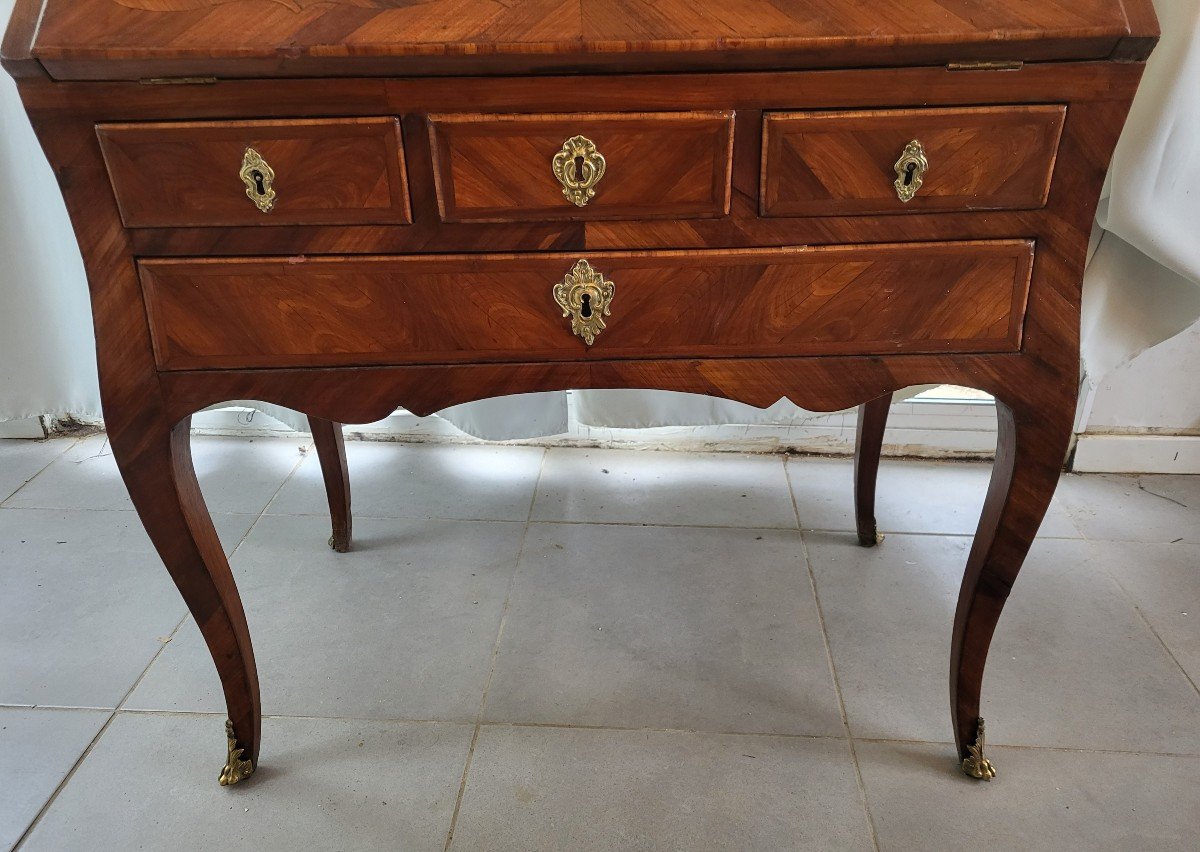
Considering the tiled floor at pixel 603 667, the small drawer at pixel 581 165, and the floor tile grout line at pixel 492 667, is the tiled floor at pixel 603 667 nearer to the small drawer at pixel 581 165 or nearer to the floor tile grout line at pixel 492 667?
the floor tile grout line at pixel 492 667

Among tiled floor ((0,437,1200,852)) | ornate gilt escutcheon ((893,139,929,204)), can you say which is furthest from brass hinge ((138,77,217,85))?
tiled floor ((0,437,1200,852))

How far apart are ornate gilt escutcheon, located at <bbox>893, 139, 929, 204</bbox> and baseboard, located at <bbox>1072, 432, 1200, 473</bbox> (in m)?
1.19

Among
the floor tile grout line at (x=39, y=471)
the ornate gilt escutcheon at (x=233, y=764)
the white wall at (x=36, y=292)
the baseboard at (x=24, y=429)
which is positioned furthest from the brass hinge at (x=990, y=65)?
the baseboard at (x=24, y=429)

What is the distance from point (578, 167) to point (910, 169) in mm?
286

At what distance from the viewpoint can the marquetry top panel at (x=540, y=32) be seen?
710 millimetres

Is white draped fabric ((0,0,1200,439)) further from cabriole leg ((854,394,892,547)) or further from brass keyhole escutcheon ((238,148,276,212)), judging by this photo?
brass keyhole escutcheon ((238,148,276,212))

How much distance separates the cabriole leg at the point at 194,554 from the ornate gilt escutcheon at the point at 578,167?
0.46 meters

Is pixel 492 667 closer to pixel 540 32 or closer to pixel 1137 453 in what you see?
pixel 540 32

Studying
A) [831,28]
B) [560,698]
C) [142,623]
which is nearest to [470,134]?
[831,28]

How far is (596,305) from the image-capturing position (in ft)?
2.71

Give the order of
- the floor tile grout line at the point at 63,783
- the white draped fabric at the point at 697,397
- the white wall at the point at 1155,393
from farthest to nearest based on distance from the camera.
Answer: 1. the white wall at the point at 1155,393
2. the white draped fabric at the point at 697,397
3. the floor tile grout line at the point at 63,783

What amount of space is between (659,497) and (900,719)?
2.10ft

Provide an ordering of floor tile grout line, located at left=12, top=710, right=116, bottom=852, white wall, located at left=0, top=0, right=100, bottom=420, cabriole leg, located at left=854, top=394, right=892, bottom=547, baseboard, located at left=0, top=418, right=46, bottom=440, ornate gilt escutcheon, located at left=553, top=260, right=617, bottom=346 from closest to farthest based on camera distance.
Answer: ornate gilt escutcheon, located at left=553, top=260, right=617, bottom=346, floor tile grout line, located at left=12, top=710, right=116, bottom=852, cabriole leg, located at left=854, top=394, right=892, bottom=547, white wall, located at left=0, top=0, right=100, bottom=420, baseboard, located at left=0, top=418, right=46, bottom=440

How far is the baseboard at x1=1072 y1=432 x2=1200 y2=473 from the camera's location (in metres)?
1.72
